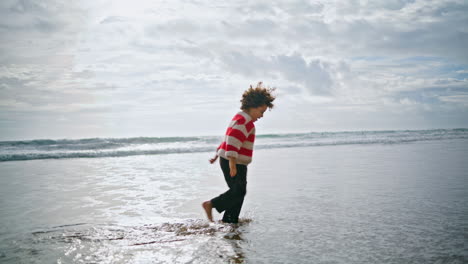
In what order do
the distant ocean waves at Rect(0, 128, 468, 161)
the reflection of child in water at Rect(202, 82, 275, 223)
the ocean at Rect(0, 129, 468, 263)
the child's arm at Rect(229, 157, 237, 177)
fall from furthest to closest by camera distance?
1. the distant ocean waves at Rect(0, 128, 468, 161)
2. the reflection of child in water at Rect(202, 82, 275, 223)
3. the child's arm at Rect(229, 157, 237, 177)
4. the ocean at Rect(0, 129, 468, 263)

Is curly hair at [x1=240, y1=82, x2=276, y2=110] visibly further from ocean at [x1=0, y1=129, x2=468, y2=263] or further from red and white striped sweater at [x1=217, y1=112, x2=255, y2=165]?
ocean at [x1=0, y1=129, x2=468, y2=263]

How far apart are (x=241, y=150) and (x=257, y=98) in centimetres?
71

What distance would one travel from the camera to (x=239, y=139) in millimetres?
4094

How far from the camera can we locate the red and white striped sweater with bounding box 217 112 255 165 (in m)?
4.07

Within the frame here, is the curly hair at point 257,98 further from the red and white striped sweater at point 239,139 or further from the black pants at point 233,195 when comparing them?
the black pants at point 233,195

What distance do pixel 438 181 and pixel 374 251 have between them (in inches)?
183

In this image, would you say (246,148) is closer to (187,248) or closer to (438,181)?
(187,248)

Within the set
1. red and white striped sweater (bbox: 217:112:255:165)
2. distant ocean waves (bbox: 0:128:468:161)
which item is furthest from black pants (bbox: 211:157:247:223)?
distant ocean waves (bbox: 0:128:468:161)

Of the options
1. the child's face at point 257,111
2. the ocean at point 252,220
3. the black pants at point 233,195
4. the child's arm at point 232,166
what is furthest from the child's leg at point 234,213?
the child's face at point 257,111

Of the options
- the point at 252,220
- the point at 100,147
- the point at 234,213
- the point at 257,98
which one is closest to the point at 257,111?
the point at 257,98

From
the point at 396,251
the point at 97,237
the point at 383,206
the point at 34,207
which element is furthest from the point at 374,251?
the point at 34,207

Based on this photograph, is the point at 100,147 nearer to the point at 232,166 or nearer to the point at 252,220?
the point at 252,220

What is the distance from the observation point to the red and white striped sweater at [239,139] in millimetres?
4070

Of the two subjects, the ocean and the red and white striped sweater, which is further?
the red and white striped sweater
